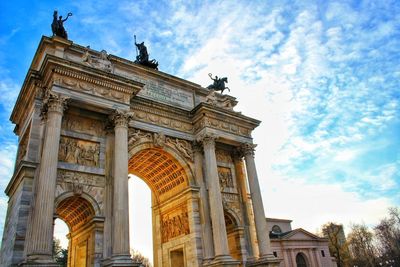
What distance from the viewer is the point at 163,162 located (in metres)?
Result: 22.6

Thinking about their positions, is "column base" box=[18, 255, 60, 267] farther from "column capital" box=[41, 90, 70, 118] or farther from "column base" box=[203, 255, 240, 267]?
"column base" box=[203, 255, 240, 267]

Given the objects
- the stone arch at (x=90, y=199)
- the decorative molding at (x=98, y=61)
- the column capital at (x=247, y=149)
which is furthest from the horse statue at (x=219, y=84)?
the stone arch at (x=90, y=199)

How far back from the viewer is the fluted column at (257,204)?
69.6 ft

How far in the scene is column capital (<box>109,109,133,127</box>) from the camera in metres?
18.5

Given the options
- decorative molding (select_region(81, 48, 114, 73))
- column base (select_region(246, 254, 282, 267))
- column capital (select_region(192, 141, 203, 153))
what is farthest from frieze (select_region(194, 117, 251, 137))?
column base (select_region(246, 254, 282, 267))

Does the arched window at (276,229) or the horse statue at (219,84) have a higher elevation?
the horse statue at (219,84)

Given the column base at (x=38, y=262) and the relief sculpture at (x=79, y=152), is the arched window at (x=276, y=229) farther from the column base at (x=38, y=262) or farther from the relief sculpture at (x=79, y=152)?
the column base at (x=38, y=262)

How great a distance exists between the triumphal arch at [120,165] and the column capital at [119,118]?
2.3 inches

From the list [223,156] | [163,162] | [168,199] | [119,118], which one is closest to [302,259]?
[223,156]

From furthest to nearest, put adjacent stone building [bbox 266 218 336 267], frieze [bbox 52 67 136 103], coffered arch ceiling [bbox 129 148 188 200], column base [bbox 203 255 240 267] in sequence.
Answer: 1. adjacent stone building [bbox 266 218 336 267]
2. coffered arch ceiling [bbox 129 148 188 200]
3. column base [bbox 203 255 240 267]
4. frieze [bbox 52 67 136 103]

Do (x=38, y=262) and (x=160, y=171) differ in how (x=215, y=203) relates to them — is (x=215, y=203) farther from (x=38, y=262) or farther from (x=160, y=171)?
(x=38, y=262)

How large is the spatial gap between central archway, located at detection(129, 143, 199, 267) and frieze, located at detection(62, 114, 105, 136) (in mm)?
2150

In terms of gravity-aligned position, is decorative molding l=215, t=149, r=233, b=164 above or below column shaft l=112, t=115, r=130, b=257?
above

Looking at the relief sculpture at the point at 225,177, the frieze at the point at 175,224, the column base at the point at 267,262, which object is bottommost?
the column base at the point at 267,262
